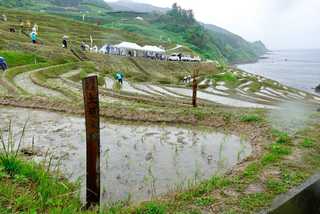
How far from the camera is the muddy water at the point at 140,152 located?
20.2ft

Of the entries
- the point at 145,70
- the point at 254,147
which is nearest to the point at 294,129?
the point at 254,147

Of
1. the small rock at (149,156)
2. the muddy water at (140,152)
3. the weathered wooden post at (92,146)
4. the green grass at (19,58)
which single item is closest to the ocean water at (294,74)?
the green grass at (19,58)

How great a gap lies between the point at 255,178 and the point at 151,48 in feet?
143

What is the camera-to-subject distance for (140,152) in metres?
7.96

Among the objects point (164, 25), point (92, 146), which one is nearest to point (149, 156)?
point (92, 146)

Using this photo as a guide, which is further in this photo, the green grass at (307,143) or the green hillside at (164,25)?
the green hillside at (164,25)

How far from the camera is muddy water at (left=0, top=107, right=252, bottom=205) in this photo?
617 cm

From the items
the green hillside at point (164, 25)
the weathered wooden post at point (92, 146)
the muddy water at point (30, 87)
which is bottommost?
the muddy water at point (30, 87)

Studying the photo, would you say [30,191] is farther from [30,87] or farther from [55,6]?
[55,6]

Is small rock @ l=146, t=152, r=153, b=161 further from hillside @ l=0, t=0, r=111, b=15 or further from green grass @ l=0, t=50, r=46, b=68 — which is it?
hillside @ l=0, t=0, r=111, b=15

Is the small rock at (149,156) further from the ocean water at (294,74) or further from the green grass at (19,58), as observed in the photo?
the ocean water at (294,74)

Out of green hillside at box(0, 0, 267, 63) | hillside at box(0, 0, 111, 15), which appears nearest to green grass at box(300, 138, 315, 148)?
green hillside at box(0, 0, 267, 63)

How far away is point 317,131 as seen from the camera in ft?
29.5

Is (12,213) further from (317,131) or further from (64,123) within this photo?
(317,131)
